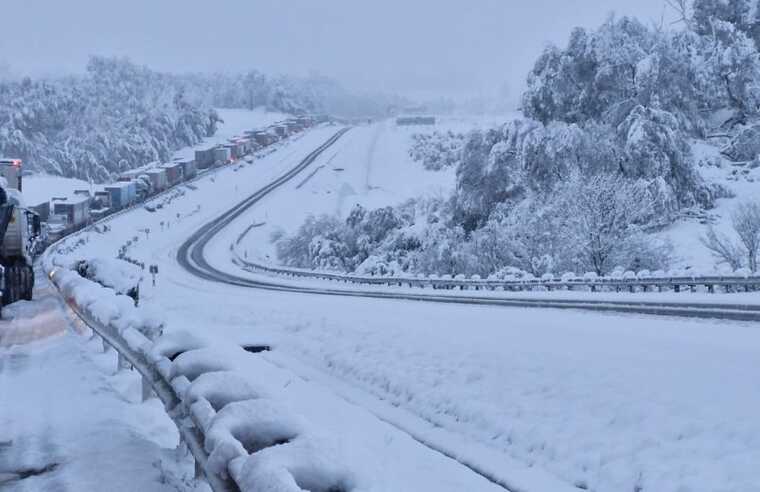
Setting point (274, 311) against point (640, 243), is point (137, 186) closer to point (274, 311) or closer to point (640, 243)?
point (640, 243)

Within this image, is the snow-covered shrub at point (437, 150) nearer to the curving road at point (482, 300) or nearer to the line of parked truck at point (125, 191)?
the line of parked truck at point (125, 191)

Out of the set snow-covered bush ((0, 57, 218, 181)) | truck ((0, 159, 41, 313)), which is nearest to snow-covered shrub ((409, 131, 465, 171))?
snow-covered bush ((0, 57, 218, 181))

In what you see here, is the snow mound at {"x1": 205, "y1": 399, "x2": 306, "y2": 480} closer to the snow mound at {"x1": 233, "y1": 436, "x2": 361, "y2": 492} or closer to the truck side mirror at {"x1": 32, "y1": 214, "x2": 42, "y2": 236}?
the snow mound at {"x1": 233, "y1": 436, "x2": 361, "y2": 492}

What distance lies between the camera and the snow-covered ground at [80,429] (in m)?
6.66

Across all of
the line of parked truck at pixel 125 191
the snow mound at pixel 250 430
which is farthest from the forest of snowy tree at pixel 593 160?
the snow mound at pixel 250 430

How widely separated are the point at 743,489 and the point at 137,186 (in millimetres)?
104689

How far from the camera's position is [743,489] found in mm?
8078

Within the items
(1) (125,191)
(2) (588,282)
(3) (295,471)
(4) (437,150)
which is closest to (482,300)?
(2) (588,282)

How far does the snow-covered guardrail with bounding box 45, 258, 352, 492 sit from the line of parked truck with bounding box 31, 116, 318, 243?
2433 inches

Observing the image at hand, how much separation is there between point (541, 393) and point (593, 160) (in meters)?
44.7

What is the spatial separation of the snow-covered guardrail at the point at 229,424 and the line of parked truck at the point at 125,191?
61.8m

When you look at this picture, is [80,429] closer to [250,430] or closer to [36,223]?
[250,430]

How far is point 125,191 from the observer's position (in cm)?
9881

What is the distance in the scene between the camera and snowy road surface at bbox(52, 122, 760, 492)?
30.0ft
